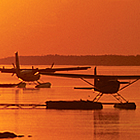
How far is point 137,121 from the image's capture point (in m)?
45.2

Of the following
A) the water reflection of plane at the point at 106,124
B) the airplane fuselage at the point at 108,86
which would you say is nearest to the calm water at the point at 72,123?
the water reflection of plane at the point at 106,124

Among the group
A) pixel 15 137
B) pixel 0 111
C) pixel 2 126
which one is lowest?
pixel 15 137

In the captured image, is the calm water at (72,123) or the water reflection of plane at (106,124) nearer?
the water reflection of plane at (106,124)

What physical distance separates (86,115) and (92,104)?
443cm

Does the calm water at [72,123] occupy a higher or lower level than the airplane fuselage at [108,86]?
lower

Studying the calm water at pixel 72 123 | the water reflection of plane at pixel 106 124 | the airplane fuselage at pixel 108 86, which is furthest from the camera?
the airplane fuselage at pixel 108 86

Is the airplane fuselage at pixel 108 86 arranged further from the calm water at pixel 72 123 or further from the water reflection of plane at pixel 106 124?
the water reflection of plane at pixel 106 124

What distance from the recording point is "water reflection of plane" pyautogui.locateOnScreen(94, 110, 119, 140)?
36.5 metres

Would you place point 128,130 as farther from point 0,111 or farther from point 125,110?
point 0,111

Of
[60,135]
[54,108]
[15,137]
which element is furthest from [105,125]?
[54,108]

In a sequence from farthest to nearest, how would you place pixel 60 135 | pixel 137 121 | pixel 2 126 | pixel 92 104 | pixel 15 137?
1. pixel 92 104
2. pixel 137 121
3. pixel 2 126
4. pixel 60 135
5. pixel 15 137

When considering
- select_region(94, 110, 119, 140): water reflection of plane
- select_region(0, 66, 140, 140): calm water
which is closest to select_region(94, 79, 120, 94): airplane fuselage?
select_region(0, 66, 140, 140): calm water

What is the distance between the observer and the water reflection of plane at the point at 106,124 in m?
36.5

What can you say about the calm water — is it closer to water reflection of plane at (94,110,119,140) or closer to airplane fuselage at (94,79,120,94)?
water reflection of plane at (94,110,119,140)
